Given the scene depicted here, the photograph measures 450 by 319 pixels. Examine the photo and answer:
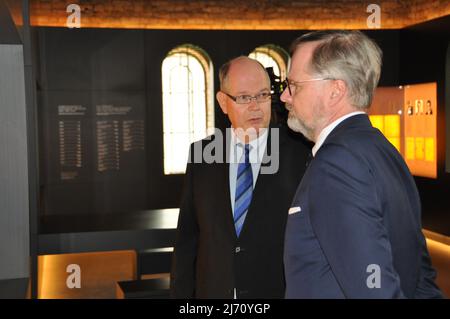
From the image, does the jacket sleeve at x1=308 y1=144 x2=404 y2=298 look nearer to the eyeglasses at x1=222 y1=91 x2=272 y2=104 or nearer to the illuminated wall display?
the eyeglasses at x1=222 y1=91 x2=272 y2=104

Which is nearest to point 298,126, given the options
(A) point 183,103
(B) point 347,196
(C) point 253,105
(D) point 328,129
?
(D) point 328,129

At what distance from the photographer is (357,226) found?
1.32 m

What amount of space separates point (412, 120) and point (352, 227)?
7.75 meters

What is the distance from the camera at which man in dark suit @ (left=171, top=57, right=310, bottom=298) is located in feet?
7.29

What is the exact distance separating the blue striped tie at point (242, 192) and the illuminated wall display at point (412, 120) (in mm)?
6265

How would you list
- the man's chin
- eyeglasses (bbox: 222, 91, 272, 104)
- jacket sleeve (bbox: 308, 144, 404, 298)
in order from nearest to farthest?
jacket sleeve (bbox: 308, 144, 404, 298)
the man's chin
eyeglasses (bbox: 222, 91, 272, 104)

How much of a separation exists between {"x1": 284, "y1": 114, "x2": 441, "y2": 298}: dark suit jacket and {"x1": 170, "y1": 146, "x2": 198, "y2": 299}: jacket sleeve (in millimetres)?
959

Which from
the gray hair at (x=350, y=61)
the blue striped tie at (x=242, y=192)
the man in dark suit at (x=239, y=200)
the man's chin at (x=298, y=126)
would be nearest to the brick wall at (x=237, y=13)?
the man in dark suit at (x=239, y=200)

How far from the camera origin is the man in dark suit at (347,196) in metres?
1.33

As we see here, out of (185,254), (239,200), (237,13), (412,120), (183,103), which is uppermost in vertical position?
(237,13)

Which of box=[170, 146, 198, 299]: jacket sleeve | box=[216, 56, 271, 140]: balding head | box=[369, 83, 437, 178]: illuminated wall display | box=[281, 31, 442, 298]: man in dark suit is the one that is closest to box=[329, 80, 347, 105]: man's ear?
box=[281, 31, 442, 298]: man in dark suit

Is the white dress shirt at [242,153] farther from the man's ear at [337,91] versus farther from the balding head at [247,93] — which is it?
the man's ear at [337,91]

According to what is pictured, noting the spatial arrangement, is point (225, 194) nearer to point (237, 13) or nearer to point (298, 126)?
point (298, 126)
